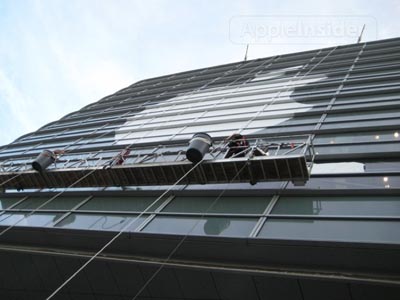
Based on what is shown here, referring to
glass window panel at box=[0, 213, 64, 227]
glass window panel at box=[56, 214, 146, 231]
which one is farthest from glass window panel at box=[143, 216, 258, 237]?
glass window panel at box=[0, 213, 64, 227]

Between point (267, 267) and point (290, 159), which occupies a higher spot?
point (290, 159)

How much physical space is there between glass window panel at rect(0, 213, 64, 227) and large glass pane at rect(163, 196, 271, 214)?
11.9 ft

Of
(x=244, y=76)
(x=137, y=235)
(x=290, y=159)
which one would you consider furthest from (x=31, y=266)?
(x=244, y=76)

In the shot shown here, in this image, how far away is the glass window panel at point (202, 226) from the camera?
29.0ft

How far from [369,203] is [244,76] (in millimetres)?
19084

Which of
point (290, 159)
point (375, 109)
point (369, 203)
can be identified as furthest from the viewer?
point (375, 109)

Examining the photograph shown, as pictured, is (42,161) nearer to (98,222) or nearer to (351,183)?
(98,222)

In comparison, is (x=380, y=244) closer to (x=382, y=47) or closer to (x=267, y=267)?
(x=267, y=267)

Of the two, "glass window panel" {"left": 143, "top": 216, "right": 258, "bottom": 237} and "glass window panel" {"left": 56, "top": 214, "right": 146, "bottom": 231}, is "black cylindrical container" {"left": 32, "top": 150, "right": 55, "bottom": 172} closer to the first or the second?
"glass window panel" {"left": 56, "top": 214, "right": 146, "bottom": 231}

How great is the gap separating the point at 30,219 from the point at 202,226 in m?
6.07

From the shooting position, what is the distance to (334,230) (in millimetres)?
8047

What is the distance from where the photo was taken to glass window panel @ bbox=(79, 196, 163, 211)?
457 inches

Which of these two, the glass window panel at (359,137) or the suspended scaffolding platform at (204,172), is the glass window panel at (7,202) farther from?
the glass window panel at (359,137)

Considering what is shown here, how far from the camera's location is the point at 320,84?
20344mm
